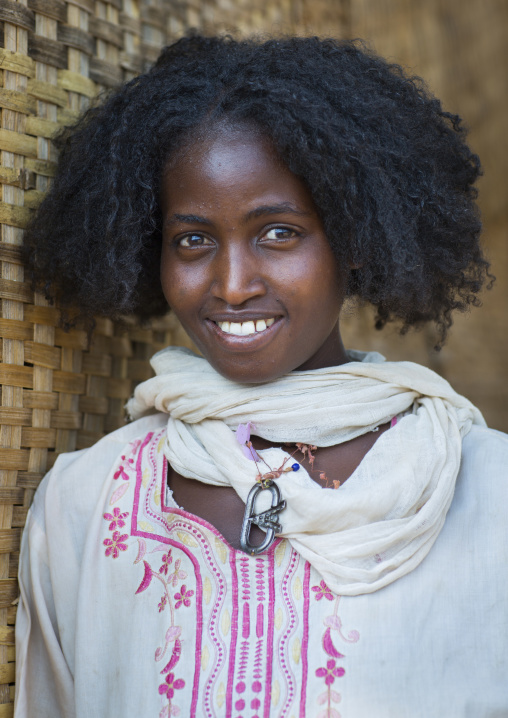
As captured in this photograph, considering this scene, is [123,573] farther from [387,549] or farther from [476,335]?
[476,335]

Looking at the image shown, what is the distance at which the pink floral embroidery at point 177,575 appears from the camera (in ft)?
4.35

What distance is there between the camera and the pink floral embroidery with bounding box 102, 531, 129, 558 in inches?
55.4

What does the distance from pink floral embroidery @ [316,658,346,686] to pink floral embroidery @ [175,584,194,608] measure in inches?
9.1

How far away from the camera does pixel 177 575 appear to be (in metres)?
1.33

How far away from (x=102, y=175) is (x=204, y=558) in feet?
2.22

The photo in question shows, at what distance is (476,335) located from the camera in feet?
9.32

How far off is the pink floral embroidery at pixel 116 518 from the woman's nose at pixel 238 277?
43cm

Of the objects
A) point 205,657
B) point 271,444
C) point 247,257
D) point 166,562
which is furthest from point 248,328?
point 205,657

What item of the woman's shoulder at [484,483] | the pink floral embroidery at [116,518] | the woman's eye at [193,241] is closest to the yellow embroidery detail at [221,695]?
the pink floral embroidery at [116,518]

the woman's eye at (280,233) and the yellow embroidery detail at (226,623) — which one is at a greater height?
Result: the woman's eye at (280,233)

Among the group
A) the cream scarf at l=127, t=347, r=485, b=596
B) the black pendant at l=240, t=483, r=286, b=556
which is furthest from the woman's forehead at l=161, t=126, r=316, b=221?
the black pendant at l=240, t=483, r=286, b=556

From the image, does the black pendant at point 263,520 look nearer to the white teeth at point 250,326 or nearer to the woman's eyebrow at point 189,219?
the white teeth at point 250,326

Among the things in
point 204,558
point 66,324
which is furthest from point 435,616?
point 66,324

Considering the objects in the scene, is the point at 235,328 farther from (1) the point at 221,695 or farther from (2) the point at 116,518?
(1) the point at 221,695
